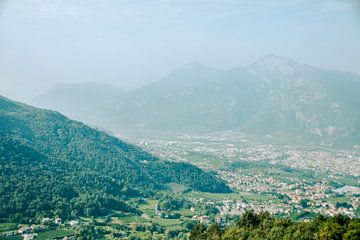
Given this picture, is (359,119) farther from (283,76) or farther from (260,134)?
(283,76)

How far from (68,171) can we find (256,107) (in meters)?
86.8

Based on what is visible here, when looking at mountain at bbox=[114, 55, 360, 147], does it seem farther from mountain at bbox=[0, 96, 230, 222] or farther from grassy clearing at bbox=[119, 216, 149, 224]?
grassy clearing at bbox=[119, 216, 149, 224]

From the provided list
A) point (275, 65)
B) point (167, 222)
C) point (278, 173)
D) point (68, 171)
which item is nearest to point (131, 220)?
point (167, 222)

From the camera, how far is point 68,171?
39969 millimetres

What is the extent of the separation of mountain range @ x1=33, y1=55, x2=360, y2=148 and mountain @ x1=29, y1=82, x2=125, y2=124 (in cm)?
98

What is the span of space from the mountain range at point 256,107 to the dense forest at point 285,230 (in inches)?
2481

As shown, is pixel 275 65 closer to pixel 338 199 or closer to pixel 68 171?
pixel 338 199

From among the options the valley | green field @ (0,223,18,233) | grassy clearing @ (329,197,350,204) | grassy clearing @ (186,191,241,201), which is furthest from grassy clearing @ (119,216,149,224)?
grassy clearing @ (329,197,350,204)

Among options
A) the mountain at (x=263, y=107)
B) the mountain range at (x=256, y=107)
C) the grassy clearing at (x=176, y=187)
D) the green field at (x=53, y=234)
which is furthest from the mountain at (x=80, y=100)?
the green field at (x=53, y=234)

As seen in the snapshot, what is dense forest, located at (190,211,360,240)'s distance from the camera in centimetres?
1586

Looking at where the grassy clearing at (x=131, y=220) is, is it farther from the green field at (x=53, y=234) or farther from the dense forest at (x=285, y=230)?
the dense forest at (x=285, y=230)

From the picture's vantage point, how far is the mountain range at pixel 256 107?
297 ft

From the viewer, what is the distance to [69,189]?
115 feet

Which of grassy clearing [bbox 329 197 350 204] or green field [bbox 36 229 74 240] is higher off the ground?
grassy clearing [bbox 329 197 350 204]
